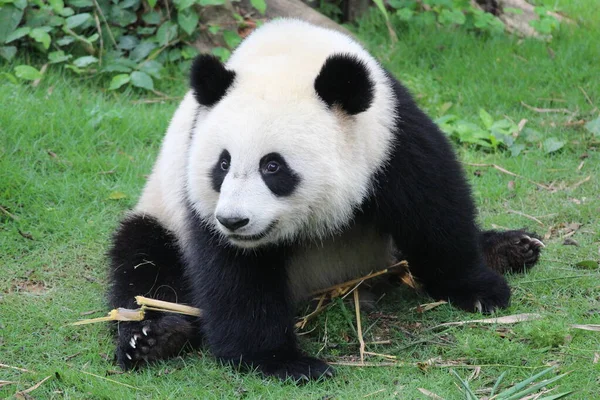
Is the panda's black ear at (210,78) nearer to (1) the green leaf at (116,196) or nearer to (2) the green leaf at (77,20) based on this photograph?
(1) the green leaf at (116,196)

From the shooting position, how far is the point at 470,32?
8188 millimetres

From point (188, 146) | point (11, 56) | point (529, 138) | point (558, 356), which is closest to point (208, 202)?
point (188, 146)

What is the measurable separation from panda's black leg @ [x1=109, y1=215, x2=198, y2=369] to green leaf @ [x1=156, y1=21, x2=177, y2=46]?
3.00 meters

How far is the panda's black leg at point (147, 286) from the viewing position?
4.38m

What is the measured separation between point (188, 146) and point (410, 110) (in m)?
1.16

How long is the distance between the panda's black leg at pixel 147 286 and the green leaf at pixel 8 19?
3140mm

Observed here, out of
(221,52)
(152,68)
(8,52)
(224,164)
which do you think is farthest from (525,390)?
(8,52)

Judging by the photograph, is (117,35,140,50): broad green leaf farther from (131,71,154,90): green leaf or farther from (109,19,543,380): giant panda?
(109,19,543,380): giant panda

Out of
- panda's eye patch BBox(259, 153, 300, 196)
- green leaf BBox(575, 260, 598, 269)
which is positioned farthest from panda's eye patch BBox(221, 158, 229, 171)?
green leaf BBox(575, 260, 598, 269)

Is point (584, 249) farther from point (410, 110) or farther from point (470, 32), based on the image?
point (470, 32)

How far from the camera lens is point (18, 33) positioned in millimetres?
7383

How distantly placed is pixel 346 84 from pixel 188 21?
4.10 metres

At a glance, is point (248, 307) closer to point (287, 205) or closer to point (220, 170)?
point (287, 205)

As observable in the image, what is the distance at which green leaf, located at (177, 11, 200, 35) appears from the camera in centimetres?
762
